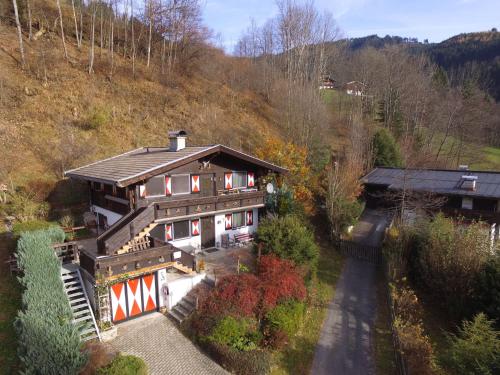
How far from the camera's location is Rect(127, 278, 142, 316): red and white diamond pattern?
15.4 m

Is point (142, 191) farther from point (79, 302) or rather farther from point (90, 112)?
point (90, 112)

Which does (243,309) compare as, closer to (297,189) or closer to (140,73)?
(297,189)

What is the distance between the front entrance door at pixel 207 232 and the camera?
2109cm

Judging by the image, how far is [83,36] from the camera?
4300cm

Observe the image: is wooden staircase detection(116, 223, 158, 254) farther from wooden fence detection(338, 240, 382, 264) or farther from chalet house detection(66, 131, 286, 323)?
wooden fence detection(338, 240, 382, 264)

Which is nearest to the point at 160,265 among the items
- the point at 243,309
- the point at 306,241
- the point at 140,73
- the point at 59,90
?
the point at 243,309

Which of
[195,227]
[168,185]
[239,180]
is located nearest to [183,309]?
[195,227]

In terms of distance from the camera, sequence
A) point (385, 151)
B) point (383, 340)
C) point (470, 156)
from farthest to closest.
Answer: point (470, 156), point (385, 151), point (383, 340)

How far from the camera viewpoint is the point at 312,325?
1617 centimetres

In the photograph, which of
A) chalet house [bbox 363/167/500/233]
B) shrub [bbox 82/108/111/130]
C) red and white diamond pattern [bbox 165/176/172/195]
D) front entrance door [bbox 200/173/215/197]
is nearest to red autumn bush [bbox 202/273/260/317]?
red and white diamond pattern [bbox 165/176/172/195]

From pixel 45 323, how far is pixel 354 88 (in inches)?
2122

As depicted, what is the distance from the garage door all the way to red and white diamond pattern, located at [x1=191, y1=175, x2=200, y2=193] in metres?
6.05

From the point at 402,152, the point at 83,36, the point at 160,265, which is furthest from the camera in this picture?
the point at 83,36

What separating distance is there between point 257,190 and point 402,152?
77.7 feet
